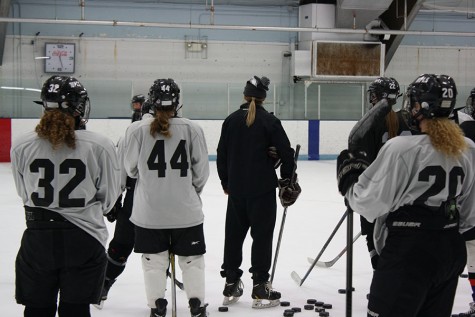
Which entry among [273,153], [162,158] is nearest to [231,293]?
[273,153]

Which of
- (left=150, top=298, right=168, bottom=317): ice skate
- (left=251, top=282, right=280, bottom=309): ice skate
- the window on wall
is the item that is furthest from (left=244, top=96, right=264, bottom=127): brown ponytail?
the window on wall

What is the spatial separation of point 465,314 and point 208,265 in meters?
2.02

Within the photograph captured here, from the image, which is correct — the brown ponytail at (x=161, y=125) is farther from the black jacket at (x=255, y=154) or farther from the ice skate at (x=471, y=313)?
the ice skate at (x=471, y=313)

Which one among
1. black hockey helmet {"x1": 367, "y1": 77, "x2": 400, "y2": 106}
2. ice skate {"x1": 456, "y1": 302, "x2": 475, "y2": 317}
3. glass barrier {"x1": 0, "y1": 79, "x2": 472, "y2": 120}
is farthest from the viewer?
glass barrier {"x1": 0, "y1": 79, "x2": 472, "y2": 120}

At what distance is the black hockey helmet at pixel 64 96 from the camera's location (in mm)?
2684

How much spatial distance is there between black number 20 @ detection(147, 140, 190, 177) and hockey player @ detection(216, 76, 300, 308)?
81cm

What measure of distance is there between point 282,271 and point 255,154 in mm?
1244

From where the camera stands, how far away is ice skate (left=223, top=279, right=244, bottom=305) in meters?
4.27

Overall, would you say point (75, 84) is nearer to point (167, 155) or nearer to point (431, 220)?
point (167, 155)

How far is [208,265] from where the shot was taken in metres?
5.31

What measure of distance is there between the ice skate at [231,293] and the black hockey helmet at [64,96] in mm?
1877

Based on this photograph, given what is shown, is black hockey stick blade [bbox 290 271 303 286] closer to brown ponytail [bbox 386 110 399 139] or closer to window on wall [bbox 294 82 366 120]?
brown ponytail [bbox 386 110 399 139]

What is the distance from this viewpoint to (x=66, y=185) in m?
2.61

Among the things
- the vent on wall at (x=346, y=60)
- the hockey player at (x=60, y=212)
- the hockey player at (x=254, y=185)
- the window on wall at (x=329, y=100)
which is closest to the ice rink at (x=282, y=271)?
the hockey player at (x=254, y=185)
